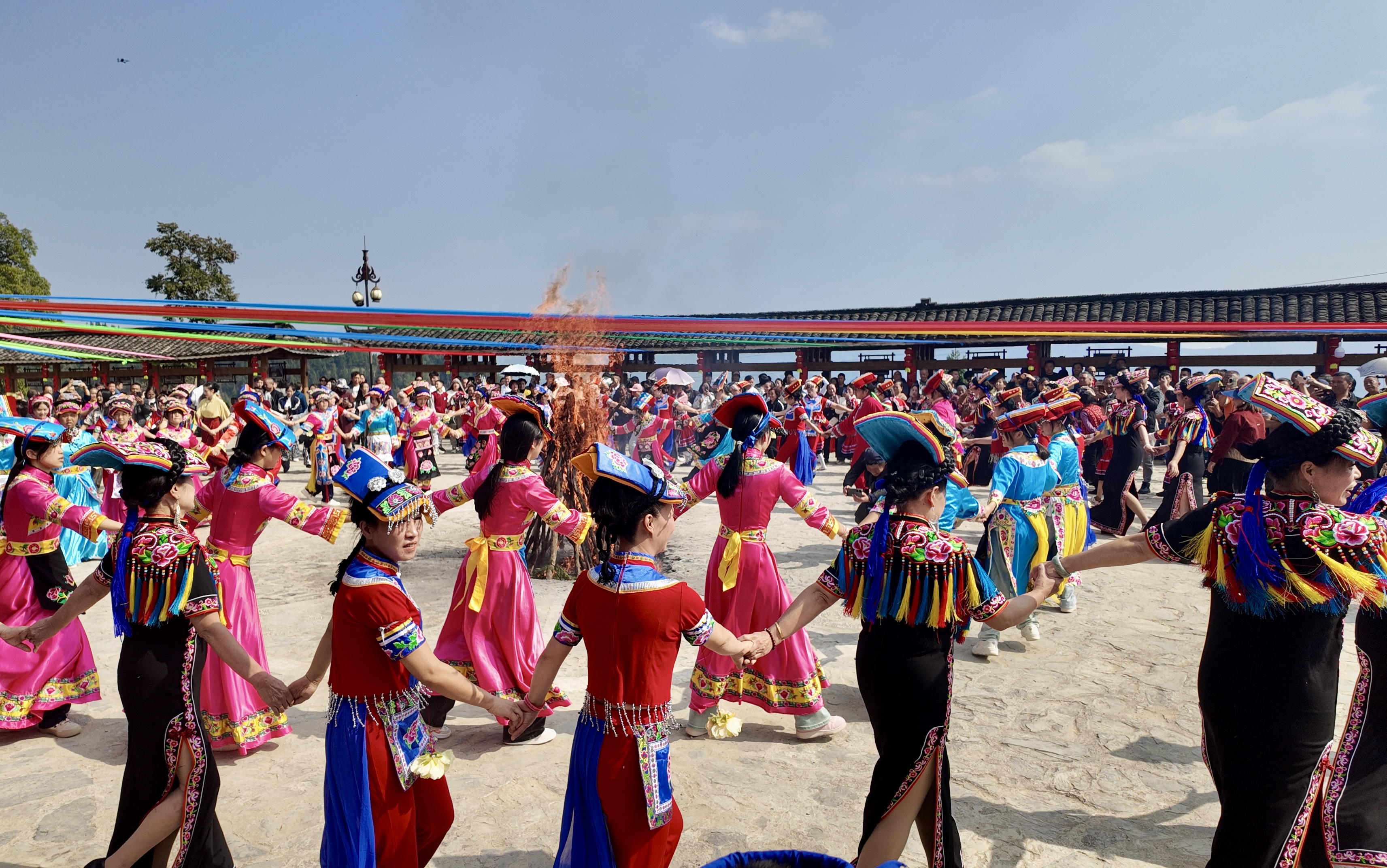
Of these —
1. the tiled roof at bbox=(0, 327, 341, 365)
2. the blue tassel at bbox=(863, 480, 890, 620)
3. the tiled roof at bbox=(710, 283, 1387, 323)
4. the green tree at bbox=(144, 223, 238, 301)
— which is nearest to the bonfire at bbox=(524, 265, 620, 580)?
the blue tassel at bbox=(863, 480, 890, 620)

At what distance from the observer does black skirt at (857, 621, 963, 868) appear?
2822 millimetres

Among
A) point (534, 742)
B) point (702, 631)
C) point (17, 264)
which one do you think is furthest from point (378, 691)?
point (17, 264)

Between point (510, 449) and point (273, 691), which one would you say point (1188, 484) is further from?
point (273, 691)

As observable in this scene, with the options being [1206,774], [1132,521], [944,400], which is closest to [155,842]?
[1206,774]

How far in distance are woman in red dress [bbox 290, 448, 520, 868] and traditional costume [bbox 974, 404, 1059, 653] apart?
14.2 feet

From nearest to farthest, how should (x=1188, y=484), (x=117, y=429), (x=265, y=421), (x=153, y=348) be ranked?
(x=265, y=421) → (x=1188, y=484) → (x=117, y=429) → (x=153, y=348)

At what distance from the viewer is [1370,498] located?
3.37 m

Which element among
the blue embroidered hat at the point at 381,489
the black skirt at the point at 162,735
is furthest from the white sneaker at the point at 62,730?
the blue embroidered hat at the point at 381,489

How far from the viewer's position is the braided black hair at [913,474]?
115 inches

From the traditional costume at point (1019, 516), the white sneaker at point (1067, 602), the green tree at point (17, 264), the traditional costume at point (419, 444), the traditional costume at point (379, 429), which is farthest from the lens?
the green tree at point (17, 264)

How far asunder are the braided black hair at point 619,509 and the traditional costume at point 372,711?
24.8 inches

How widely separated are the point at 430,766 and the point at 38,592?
3818 mm

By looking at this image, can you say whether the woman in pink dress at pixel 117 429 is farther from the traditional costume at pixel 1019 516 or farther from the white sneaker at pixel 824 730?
the traditional costume at pixel 1019 516

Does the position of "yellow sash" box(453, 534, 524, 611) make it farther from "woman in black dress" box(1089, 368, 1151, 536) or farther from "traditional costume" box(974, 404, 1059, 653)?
"woman in black dress" box(1089, 368, 1151, 536)
